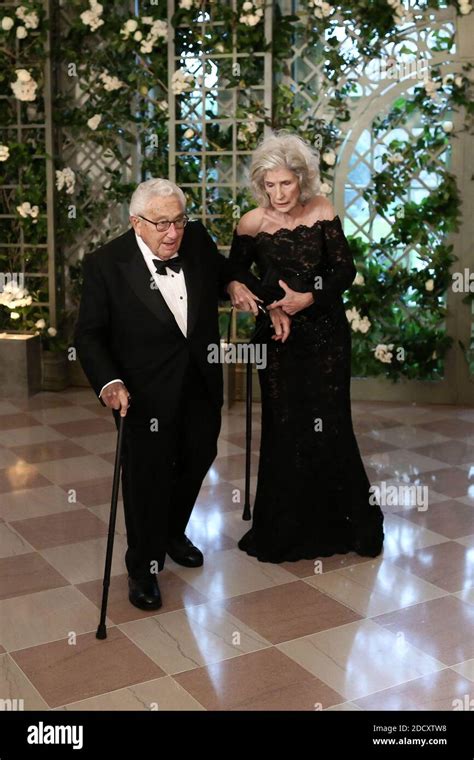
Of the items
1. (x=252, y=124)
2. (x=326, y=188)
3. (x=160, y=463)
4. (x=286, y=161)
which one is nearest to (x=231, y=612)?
(x=160, y=463)

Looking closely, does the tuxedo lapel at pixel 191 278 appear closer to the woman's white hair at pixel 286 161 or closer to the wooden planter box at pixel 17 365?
the woman's white hair at pixel 286 161

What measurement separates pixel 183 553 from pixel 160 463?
552 mm

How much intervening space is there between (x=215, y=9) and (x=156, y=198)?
3356 mm

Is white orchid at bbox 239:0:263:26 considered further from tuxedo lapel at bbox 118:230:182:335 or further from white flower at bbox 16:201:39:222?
tuxedo lapel at bbox 118:230:182:335

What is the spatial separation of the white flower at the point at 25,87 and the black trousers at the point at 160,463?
371 cm

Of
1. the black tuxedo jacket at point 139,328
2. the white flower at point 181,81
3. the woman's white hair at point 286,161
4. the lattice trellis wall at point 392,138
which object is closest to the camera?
the black tuxedo jacket at point 139,328

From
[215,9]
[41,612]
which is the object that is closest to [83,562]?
[41,612]

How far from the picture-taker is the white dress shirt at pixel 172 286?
11.3 feet

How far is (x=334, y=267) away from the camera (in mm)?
3877

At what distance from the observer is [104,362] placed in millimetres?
3344

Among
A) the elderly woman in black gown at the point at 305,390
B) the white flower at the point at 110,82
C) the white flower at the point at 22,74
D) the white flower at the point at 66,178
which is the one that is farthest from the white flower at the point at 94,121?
the elderly woman in black gown at the point at 305,390

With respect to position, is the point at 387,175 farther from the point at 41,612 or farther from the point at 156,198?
the point at 41,612

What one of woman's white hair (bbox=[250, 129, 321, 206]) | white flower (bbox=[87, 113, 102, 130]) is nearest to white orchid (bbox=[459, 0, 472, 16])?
white flower (bbox=[87, 113, 102, 130])

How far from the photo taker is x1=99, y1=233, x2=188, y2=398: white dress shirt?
3.46 meters
